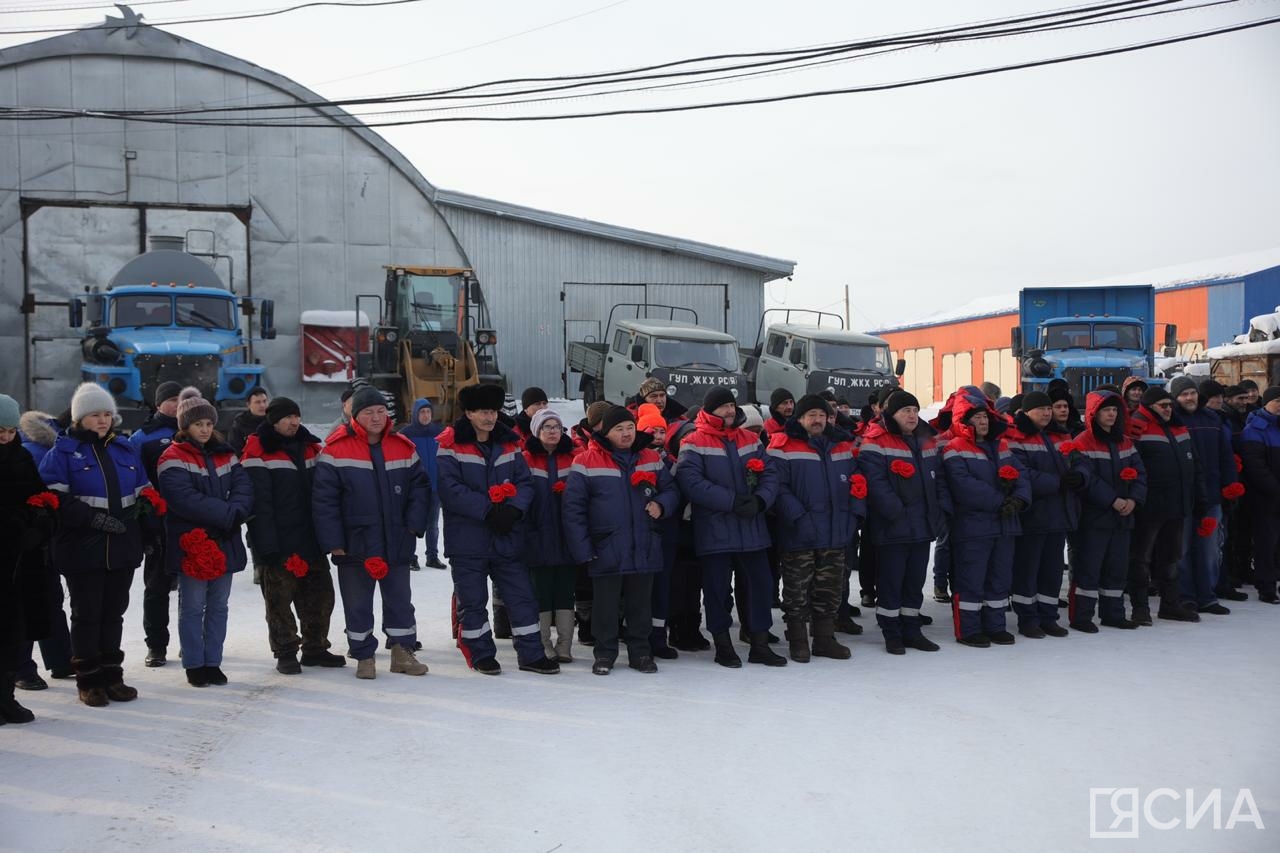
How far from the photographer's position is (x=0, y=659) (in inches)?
223

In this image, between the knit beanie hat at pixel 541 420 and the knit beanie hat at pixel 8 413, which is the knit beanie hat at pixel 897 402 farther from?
the knit beanie hat at pixel 8 413

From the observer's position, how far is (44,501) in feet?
18.9

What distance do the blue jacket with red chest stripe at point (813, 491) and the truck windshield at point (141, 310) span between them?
12.1 m

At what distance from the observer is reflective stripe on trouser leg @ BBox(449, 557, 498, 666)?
687 cm

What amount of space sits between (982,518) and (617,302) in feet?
66.3

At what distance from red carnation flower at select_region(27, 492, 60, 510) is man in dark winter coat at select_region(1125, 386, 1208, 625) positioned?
7.29 m

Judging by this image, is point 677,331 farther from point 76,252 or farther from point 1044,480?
point 1044,480

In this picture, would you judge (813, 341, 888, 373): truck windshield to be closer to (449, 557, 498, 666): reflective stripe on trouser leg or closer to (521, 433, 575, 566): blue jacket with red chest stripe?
(521, 433, 575, 566): blue jacket with red chest stripe

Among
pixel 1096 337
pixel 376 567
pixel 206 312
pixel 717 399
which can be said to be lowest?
pixel 376 567

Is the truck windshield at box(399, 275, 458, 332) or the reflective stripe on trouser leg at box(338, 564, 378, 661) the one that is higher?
the truck windshield at box(399, 275, 458, 332)

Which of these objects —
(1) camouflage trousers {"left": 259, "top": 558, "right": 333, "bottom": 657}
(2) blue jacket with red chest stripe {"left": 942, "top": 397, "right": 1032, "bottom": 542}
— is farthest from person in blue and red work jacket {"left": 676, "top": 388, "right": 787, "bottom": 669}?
(1) camouflage trousers {"left": 259, "top": 558, "right": 333, "bottom": 657}

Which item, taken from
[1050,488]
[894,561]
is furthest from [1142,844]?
[1050,488]

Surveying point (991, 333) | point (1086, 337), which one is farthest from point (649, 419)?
point (991, 333)

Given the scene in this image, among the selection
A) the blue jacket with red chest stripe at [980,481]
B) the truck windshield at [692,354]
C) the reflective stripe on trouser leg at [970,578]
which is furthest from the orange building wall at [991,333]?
the reflective stripe on trouser leg at [970,578]
